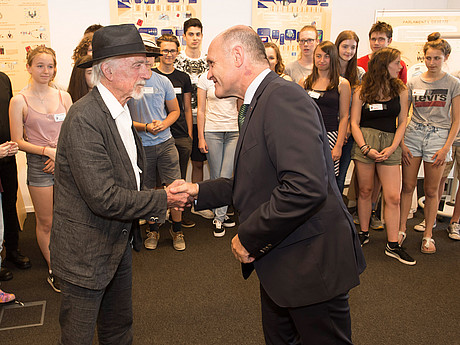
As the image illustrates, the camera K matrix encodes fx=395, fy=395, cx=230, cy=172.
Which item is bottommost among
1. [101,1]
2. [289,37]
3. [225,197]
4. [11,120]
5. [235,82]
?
[225,197]

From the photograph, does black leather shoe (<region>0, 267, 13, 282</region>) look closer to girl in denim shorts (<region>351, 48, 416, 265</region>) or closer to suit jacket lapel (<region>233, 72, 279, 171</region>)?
suit jacket lapel (<region>233, 72, 279, 171</region>)

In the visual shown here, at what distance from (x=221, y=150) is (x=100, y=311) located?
250cm

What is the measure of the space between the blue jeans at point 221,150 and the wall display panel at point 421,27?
287 cm

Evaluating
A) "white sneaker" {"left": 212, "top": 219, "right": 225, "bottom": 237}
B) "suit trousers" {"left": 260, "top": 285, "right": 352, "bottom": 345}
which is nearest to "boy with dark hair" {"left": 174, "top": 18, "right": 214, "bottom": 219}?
"white sneaker" {"left": 212, "top": 219, "right": 225, "bottom": 237}

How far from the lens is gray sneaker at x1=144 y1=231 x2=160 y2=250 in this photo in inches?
151

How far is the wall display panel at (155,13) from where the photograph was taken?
4.90 meters

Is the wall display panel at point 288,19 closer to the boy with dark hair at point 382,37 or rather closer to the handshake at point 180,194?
the boy with dark hair at point 382,37

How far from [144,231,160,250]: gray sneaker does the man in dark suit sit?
242 cm

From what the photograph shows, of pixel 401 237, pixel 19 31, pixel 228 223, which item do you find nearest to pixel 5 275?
pixel 228 223

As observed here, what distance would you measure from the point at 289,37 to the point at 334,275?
4656 millimetres

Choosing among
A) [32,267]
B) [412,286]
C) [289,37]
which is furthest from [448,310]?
[289,37]

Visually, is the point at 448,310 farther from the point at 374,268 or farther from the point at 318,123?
the point at 318,123

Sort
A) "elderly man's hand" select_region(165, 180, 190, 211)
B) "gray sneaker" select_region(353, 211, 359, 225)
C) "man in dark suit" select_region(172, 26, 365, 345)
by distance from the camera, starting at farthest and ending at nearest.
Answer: "gray sneaker" select_region(353, 211, 359, 225) → "elderly man's hand" select_region(165, 180, 190, 211) → "man in dark suit" select_region(172, 26, 365, 345)

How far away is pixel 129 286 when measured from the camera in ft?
6.30
